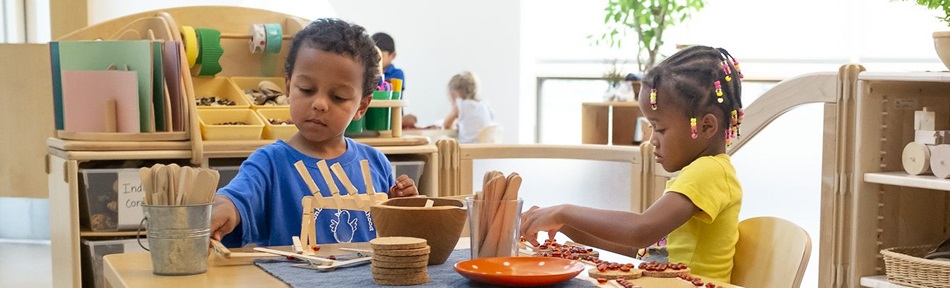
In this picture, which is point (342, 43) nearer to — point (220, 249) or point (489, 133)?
point (220, 249)

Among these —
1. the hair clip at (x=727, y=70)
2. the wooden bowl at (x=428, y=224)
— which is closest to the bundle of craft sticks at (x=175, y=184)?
the wooden bowl at (x=428, y=224)

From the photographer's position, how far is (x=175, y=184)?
1.45 m

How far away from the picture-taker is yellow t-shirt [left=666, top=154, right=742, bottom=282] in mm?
1773

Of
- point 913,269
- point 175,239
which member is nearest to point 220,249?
point 175,239

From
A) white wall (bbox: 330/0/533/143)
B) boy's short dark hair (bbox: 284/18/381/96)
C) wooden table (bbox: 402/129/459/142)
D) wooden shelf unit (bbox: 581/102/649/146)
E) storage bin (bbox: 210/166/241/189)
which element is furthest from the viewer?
white wall (bbox: 330/0/533/143)

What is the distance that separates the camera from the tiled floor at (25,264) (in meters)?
5.04

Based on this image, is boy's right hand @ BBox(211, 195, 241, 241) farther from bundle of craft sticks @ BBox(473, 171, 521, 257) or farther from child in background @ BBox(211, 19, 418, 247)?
bundle of craft sticks @ BBox(473, 171, 521, 257)

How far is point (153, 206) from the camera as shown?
1.44 metres

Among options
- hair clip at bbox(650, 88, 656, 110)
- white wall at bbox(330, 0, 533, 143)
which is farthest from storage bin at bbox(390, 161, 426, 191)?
white wall at bbox(330, 0, 533, 143)

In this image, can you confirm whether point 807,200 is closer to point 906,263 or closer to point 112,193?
point 906,263

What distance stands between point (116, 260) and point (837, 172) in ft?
6.28

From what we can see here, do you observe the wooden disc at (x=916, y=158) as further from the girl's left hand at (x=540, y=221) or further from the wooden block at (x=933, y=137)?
the girl's left hand at (x=540, y=221)

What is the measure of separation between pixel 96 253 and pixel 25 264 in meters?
3.38

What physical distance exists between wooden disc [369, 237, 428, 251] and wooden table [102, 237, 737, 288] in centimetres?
13
